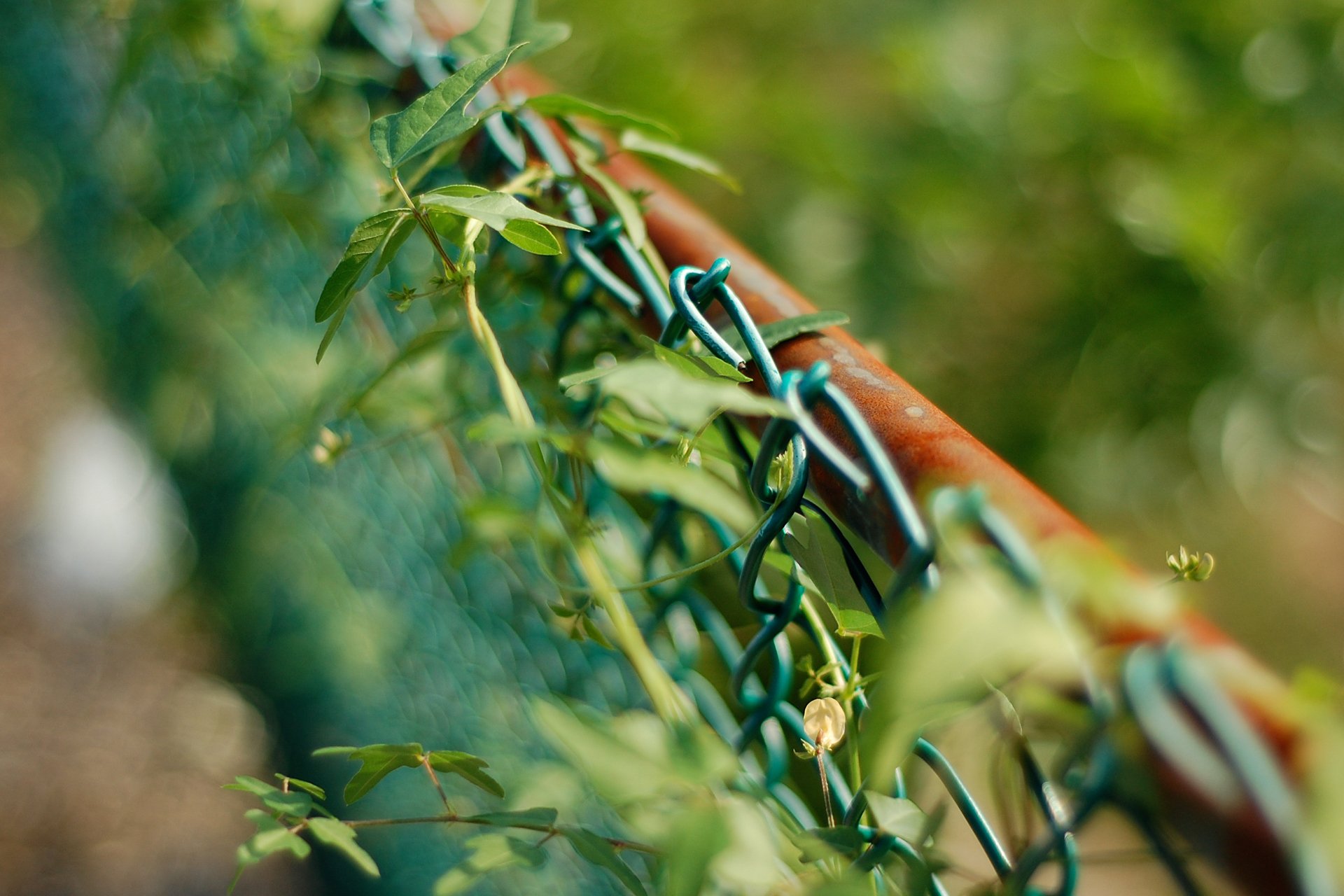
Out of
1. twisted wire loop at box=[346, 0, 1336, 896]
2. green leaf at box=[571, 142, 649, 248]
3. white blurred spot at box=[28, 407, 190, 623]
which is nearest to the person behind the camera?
twisted wire loop at box=[346, 0, 1336, 896]

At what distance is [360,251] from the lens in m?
0.34

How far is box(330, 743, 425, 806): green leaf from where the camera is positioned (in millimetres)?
335

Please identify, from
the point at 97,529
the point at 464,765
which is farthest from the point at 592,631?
the point at 97,529

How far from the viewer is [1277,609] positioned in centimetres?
188

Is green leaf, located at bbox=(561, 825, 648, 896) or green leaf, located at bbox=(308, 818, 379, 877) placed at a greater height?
green leaf, located at bbox=(308, 818, 379, 877)

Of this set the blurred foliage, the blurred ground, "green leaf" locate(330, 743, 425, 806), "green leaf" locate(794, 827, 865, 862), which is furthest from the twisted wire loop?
the blurred ground

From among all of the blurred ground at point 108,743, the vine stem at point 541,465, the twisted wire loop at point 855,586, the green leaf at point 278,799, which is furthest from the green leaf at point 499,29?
the blurred ground at point 108,743

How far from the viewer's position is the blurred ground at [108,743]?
4.60 ft

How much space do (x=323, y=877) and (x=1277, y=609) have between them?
6.13 feet

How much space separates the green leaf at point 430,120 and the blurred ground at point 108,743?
53.1 inches

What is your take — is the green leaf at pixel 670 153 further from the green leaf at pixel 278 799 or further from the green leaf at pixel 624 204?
the green leaf at pixel 278 799

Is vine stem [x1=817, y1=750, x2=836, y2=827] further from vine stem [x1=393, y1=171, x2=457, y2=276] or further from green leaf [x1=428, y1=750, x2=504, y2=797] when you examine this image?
vine stem [x1=393, y1=171, x2=457, y2=276]

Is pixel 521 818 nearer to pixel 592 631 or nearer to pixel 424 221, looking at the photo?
pixel 592 631

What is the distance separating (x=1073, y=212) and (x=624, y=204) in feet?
4.15
